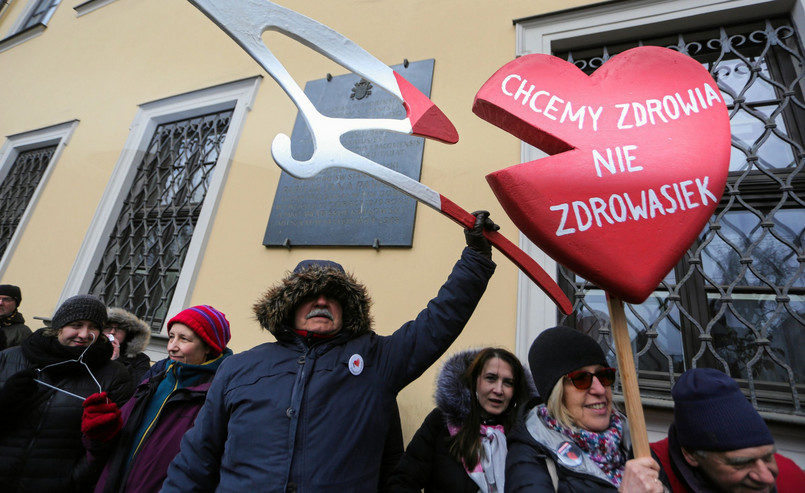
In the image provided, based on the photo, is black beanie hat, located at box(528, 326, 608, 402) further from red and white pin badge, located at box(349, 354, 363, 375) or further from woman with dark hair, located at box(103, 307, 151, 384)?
woman with dark hair, located at box(103, 307, 151, 384)

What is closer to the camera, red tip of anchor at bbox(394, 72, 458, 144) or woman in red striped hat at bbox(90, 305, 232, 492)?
red tip of anchor at bbox(394, 72, 458, 144)

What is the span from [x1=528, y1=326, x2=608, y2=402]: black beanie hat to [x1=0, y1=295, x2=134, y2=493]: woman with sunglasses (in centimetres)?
148

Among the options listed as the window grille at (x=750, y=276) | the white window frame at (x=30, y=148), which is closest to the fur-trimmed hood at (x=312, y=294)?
the window grille at (x=750, y=276)

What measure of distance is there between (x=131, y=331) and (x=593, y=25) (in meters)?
3.44

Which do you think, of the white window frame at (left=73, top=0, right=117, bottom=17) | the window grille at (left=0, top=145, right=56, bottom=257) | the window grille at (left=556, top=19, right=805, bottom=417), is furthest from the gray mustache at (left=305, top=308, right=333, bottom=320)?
the white window frame at (left=73, top=0, right=117, bottom=17)

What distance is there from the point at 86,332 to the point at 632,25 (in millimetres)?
3316

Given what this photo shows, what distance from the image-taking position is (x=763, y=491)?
2.84 feet

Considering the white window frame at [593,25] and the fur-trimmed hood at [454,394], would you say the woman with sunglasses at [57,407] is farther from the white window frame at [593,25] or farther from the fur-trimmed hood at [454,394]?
the white window frame at [593,25]

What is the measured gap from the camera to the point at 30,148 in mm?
4906

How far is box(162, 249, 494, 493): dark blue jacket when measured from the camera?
3.45 ft

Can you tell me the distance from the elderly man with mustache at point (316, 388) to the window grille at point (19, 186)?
16.5ft

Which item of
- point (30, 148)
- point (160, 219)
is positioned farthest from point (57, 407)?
point (30, 148)

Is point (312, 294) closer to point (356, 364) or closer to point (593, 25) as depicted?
point (356, 364)

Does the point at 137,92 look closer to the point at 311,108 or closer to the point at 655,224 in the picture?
the point at 311,108
